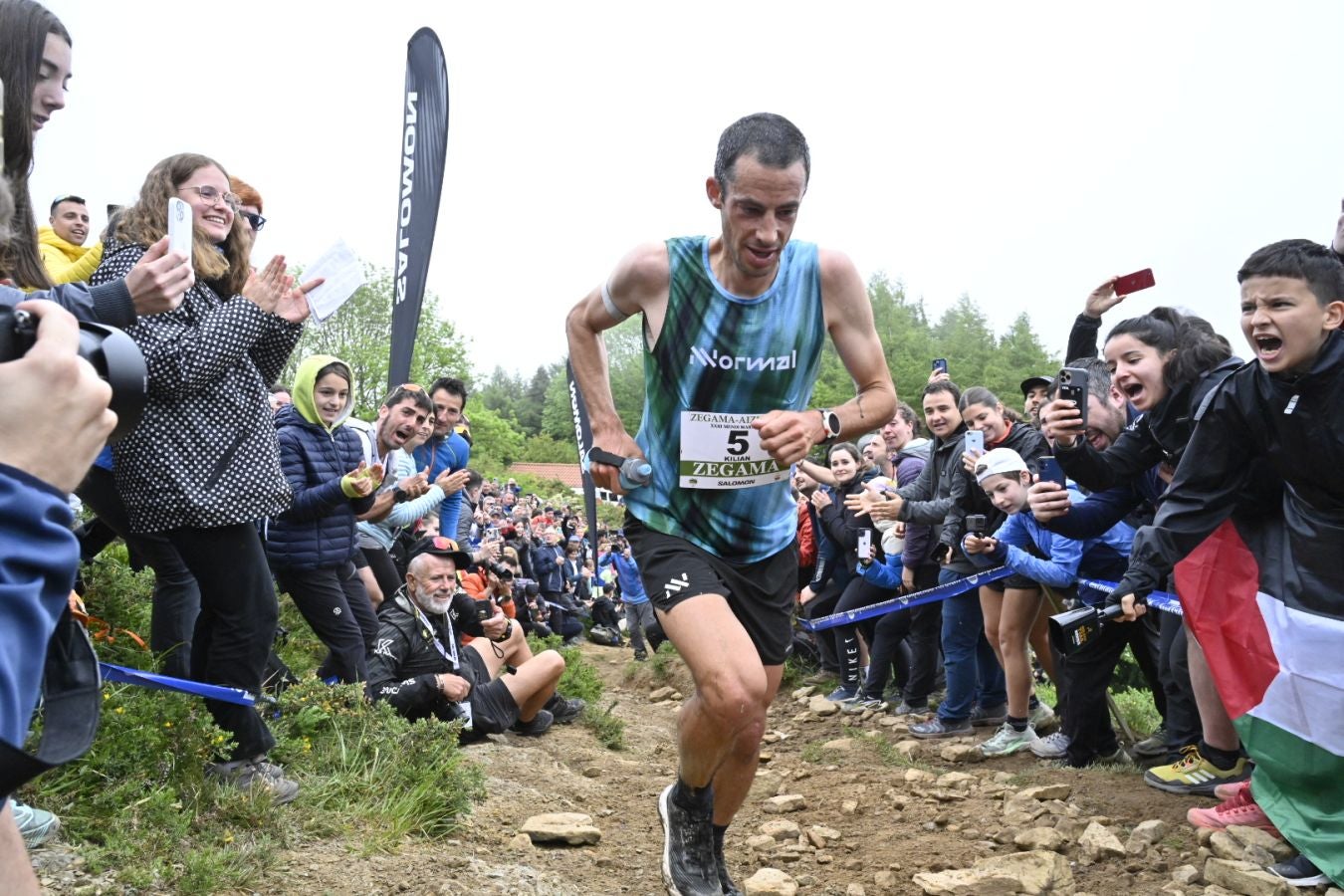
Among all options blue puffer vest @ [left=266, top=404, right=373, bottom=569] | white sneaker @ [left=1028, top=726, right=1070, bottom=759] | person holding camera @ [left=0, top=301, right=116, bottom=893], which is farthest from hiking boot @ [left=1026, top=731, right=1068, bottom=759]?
person holding camera @ [left=0, top=301, right=116, bottom=893]

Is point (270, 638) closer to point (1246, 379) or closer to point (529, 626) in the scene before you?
point (1246, 379)

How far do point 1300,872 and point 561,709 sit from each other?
5.09 meters

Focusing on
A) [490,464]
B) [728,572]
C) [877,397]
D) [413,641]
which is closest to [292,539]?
[413,641]

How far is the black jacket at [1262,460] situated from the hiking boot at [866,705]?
175 inches

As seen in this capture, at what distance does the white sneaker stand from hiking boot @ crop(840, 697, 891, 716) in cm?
235

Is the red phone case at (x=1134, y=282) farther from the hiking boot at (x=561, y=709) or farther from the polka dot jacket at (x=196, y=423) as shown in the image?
the hiking boot at (x=561, y=709)

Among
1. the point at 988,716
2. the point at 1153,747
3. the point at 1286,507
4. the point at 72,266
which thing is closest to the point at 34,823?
the point at 72,266

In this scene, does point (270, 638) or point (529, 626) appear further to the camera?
point (529, 626)

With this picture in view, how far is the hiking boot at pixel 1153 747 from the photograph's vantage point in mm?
5918

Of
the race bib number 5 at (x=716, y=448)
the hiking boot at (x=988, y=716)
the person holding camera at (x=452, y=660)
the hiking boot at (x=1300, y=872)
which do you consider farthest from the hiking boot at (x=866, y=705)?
the race bib number 5 at (x=716, y=448)

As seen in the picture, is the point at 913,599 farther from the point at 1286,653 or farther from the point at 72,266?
the point at 72,266

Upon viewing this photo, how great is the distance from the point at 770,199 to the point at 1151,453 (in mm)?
2745

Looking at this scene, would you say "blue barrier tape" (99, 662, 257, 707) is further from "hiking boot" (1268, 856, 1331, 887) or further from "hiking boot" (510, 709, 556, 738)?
"hiking boot" (1268, 856, 1331, 887)

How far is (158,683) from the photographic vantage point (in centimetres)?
404
